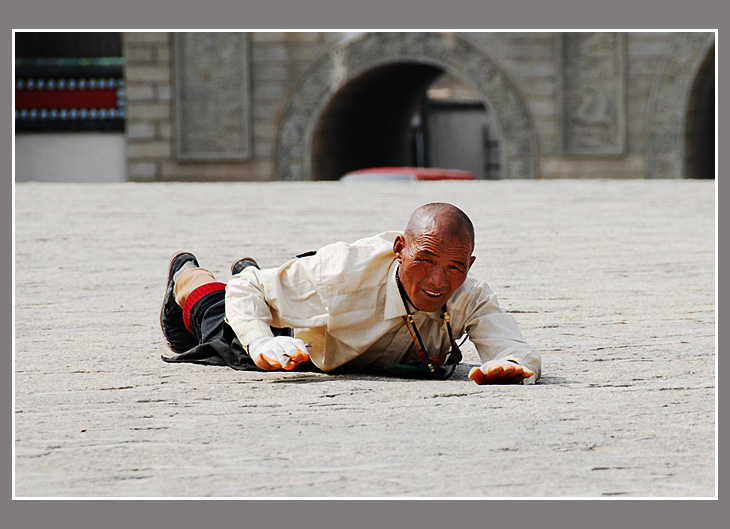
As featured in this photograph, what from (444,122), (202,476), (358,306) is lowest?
(202,476)

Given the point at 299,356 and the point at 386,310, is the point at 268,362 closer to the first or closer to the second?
the point at 299,356

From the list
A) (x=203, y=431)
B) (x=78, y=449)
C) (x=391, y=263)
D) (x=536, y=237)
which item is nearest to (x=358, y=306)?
(x=391, y=263)

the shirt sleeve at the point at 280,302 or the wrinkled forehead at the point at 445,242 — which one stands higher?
the wrinkled forehead at the point at 445,242

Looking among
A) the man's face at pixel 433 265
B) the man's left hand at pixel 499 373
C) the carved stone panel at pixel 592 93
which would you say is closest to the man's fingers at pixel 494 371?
the man's left hand at pixel 499 373

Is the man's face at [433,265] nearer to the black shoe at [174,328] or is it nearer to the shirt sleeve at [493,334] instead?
the shirt sleeve at [493,334]

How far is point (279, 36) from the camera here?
18.0 meters

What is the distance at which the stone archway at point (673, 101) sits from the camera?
16641 mm

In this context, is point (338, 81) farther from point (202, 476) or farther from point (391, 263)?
point (202, 476)

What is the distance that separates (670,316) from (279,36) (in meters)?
13.5

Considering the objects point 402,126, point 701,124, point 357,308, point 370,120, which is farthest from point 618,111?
point 357,308

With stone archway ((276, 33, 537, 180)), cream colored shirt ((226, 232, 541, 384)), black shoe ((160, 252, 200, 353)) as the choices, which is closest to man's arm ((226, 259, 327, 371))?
cream colored shirt ((226, 232, 541, 384))

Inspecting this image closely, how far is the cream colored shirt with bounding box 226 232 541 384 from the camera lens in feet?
12.2

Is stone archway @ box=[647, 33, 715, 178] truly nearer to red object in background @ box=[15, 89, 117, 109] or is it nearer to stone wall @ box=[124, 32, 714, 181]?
stone wall @ box=[124, 32, 714, 181]

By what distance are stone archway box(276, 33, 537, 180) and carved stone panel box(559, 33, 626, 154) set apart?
67 cm
